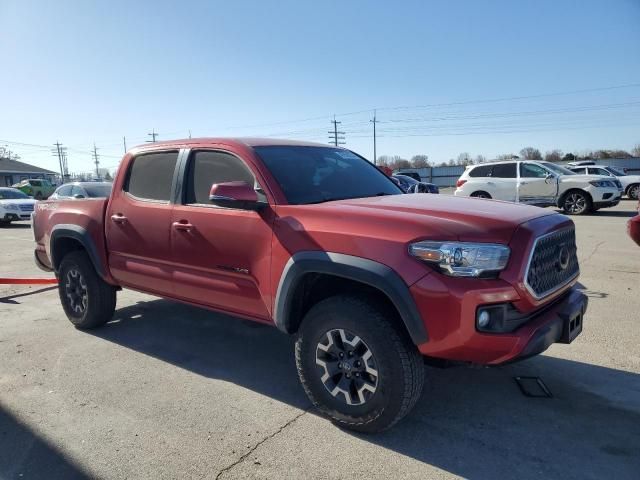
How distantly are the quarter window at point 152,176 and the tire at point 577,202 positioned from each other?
48.3ft

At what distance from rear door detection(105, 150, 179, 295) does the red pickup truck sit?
17 millimetres

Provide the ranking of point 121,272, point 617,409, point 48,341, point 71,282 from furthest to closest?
point 71,282, point 48,341, point 121,272, point 617,409

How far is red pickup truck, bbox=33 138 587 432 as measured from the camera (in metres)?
2.69

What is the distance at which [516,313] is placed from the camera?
273cm

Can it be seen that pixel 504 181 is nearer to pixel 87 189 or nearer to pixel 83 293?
pixel 87 189

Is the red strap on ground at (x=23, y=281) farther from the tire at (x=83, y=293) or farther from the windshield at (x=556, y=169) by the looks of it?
the windshield at (x=556, y=169)

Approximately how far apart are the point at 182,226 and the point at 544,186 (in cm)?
1445

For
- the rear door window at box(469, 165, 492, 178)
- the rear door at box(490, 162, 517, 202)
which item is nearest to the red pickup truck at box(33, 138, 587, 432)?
the rear door at box(490, 162, 517, 202)

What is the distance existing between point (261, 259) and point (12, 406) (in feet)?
7.03

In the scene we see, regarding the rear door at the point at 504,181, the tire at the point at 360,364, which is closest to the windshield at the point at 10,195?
the rear door at the point at 504,181

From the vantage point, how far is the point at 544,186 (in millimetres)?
15633

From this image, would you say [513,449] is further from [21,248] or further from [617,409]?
[21,248]

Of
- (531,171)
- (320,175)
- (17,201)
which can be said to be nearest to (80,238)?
(320,175)

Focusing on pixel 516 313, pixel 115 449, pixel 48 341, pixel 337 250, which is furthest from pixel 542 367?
pixel 48 341
